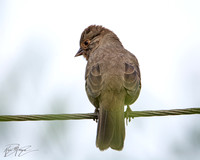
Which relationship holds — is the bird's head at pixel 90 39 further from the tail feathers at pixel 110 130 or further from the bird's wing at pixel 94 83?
the tail feathers at pixel 110 130

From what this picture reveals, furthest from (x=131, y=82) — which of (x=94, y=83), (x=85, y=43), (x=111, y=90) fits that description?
(x=85, y=43)

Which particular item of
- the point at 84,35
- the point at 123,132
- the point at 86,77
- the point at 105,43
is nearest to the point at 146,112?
the point at 123,132

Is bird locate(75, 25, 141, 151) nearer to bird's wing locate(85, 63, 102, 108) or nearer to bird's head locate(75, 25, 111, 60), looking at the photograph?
bird's wing locate(85, 63, 102, 108)

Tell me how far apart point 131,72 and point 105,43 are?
2.03 meters

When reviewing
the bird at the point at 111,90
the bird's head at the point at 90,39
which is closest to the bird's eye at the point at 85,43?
the bird's head at the point at 90,39

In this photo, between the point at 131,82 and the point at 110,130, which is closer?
the point at 110,130

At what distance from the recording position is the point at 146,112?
520 centimetres

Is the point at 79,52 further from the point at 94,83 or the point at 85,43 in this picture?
the point at 94,83

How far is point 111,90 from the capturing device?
6.43 m

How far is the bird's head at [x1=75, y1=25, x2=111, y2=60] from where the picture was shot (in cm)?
914

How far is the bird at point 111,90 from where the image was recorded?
20.2 ft

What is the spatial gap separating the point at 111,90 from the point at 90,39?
3103 millimetres

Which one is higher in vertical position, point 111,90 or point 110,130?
point 111,90

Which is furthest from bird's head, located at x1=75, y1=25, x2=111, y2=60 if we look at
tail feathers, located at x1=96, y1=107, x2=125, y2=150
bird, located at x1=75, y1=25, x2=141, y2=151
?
tail feathers, located at x1=96, y1=107, x2=125, y2=150
